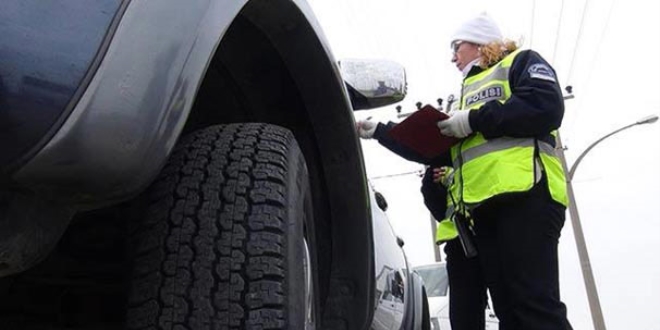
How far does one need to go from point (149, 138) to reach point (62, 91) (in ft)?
0.38

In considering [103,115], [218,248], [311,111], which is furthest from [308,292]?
[103,115]

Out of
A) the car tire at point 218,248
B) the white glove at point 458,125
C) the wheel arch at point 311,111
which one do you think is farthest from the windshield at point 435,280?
the car tire at point 218,248

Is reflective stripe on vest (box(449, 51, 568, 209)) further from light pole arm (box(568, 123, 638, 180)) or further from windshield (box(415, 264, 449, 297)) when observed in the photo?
light pole arm (box(568, 123, 638, 180))

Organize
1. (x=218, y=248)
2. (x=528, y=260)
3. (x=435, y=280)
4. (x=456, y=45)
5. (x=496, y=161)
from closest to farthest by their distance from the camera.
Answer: (x=218, y=248) < (x=528, y=260) < (x=496, y=161) < (x=456, y=45) < (x=435, y=280)

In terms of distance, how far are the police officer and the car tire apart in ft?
4.17

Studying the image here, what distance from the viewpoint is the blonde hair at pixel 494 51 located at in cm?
272

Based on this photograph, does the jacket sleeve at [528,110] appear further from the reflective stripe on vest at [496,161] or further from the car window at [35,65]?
the car window at [35,65]

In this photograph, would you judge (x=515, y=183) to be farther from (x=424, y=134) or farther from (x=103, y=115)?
(x=103, y=115)

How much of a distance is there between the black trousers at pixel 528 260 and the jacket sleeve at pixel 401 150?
0.38m

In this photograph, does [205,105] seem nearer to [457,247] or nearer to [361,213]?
[361,213]

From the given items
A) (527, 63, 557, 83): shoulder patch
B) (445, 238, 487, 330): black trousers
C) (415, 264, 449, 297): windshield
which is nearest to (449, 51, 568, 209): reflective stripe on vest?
(527, 63, 557, 83): shoulder patch

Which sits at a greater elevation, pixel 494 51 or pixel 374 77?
pixel 494 51

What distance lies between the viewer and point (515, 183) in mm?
2346

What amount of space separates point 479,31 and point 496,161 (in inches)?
26.8
